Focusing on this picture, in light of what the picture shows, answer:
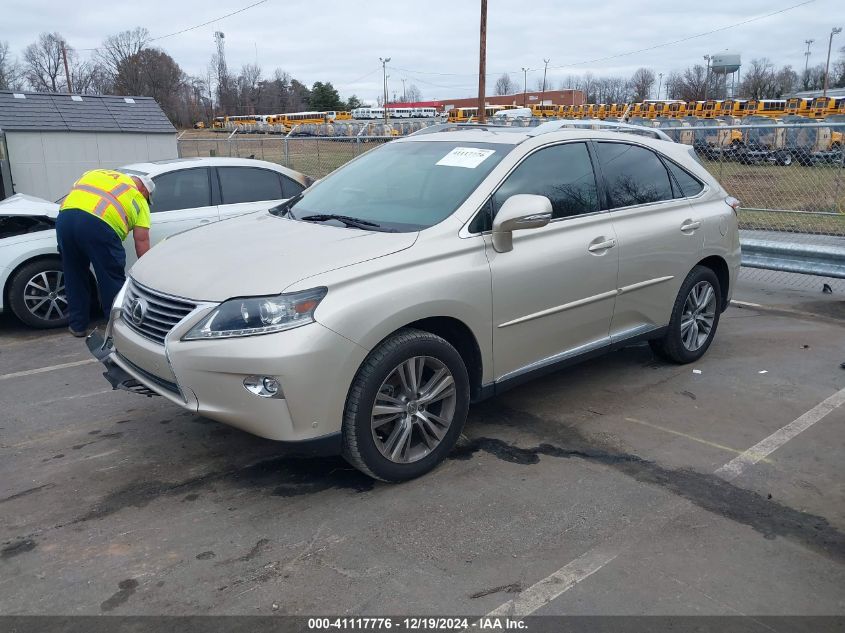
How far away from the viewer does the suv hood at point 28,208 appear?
22.5 feet

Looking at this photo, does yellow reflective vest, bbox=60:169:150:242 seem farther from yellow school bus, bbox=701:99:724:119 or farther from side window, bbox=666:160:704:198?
yellow school bus, bbox=701:99:724:119

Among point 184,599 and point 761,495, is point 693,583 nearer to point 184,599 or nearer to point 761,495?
point 761,495

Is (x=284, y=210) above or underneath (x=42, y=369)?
above

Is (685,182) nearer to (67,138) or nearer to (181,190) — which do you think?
(181,190)

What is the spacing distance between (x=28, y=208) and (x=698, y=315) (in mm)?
6228

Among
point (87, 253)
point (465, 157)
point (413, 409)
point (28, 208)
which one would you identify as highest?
point (465, 157)

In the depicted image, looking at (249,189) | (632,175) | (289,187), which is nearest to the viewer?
(632,175)

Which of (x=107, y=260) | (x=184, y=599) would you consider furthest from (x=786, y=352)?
(x=107, y=260)

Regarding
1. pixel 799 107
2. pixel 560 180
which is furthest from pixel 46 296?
pixel 799 107

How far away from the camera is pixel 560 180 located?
4.54m

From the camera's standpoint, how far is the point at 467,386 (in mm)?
3930

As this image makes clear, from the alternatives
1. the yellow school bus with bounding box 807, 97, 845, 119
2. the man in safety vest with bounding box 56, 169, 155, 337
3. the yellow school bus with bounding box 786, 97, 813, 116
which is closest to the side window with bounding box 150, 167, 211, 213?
the man in safety vest with bounding box 56, 169, 155, 337

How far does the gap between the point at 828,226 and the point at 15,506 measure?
38.0 ft

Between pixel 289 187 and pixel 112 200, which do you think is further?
pixel 289 187
